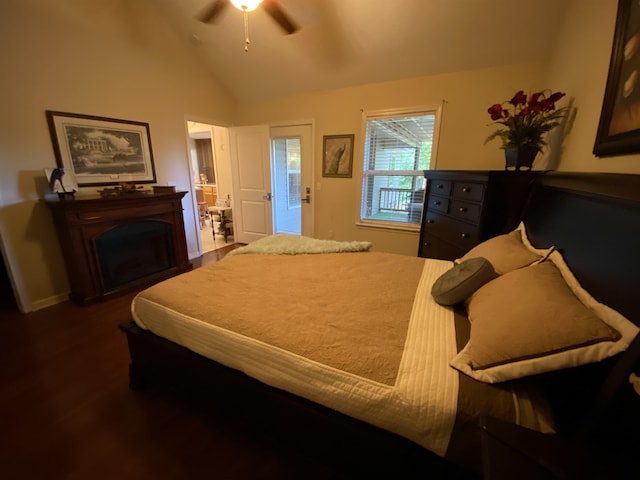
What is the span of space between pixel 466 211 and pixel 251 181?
3.38 meters

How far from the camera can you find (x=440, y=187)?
8.80ft

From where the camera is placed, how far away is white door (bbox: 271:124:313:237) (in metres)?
4.02

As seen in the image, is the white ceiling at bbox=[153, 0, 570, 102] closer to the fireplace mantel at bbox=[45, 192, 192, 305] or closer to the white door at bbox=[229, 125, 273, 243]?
the white door at bbox=[229, 125, 273, 243]

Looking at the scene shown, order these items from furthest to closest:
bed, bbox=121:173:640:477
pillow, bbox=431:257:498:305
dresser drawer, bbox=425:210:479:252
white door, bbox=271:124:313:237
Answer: white door, bbox=271:124:313:237
dresser drawer, bbox=425:210:479:252
pillow, bbox=431:257:498:305
bed, bbox=121:173:640:477

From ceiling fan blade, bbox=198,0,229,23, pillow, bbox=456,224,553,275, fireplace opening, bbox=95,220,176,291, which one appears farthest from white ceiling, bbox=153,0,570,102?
fireplace opening, bbox=95,220,176,291

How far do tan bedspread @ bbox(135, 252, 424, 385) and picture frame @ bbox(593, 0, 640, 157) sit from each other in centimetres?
117

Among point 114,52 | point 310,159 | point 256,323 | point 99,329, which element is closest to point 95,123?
point 114,52

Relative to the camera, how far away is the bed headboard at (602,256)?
676mm

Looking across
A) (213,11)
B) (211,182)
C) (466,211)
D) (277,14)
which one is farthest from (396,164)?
(211,182)

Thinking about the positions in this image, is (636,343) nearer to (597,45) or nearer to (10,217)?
(597,45)

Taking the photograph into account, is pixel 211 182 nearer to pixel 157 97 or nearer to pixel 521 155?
pixel 157 97

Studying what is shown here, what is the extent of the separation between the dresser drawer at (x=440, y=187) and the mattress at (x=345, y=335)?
3.51ft

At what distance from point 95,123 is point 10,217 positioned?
3.93ft

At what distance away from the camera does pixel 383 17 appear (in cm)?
256
